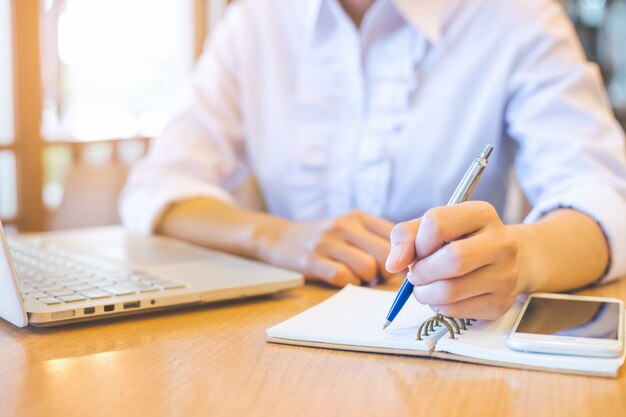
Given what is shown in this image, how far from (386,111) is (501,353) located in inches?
28.0

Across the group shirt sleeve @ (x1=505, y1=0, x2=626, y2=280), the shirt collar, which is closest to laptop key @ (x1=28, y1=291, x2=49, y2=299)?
shirt sleeve @ (x1=505, y1=0, x2=626, y2=280)

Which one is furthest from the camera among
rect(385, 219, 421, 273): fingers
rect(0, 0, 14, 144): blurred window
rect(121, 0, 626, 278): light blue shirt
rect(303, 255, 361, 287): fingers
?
rect(0, 0, 14, 144): blurred window

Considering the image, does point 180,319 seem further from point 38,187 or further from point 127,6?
point 127,6

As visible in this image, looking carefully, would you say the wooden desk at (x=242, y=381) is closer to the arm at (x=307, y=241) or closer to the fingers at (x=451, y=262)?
the fingers at (x=451, y=262)

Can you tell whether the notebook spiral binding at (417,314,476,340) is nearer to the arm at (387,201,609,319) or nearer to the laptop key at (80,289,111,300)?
the arm at (387,201,609,319)

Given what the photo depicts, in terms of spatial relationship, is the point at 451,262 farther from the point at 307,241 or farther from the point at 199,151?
the point at 199,151

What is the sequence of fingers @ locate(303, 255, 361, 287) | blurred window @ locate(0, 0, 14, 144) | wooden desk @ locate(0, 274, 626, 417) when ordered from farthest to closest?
blurred window @ locate(0, 0, 14, 144)
fingers @ locate(303, 255, 361, 287)
wooden desk @ locate(0, 274, 626, 417)

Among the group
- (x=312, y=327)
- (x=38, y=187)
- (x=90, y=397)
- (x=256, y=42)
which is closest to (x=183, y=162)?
(x=256, y=42)

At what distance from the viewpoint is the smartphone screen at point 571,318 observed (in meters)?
0.60

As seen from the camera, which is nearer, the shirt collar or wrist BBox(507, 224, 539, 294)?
wrist BBox(507, 224, 539, 294)

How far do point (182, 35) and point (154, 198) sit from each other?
176 cm

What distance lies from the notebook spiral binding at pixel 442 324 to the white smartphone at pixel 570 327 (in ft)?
0.14

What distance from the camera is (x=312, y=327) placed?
0.65 m

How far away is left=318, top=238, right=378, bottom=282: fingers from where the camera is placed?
0.86m
